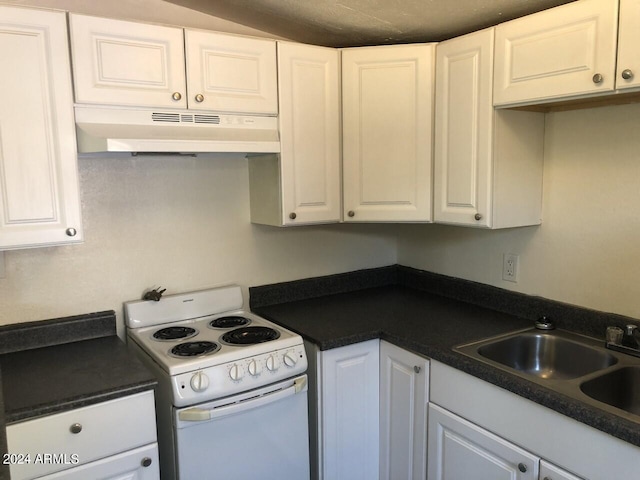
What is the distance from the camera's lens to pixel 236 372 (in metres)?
1.87

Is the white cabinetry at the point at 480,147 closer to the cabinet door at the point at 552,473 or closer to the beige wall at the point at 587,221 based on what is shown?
the beige wall at the point at 587,221

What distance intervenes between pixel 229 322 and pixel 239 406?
0.52 metres

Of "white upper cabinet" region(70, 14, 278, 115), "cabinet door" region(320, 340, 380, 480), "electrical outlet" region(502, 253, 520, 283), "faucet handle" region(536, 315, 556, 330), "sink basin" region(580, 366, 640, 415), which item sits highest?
"white upper cabinet" region(70, 14, 278, 115)

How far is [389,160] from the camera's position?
2.32 metres

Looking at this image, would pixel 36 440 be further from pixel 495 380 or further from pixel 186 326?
pixel 495 380

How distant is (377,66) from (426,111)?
0.30 metres

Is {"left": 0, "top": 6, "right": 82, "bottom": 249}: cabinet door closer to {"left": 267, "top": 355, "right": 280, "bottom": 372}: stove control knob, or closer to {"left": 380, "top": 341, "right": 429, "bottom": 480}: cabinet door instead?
{"left": 267, "top": 355, "right": 280, "bottom": 372}: stove control knob

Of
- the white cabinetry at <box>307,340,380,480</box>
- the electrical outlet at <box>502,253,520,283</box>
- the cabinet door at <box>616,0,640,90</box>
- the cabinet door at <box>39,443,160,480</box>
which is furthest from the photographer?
the electrical outlet at <box>502,253,520,283</box>

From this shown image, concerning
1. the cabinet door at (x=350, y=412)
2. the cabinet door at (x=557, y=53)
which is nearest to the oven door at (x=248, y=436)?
the cabinet door at (x=350, y=412)

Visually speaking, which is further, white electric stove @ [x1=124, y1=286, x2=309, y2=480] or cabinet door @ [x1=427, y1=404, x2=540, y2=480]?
white electric stove @ [x1=124, y1=286, x2=309, y2=480]

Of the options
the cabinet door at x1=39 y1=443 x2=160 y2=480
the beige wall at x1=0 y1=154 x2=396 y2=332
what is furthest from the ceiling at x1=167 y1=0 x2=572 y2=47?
the cabinet door at x1=39 y1=443 x2=160 y2=480

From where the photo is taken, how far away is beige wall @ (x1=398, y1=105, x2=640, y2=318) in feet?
6.22

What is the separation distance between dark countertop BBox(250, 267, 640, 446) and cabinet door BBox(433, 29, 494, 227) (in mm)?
460

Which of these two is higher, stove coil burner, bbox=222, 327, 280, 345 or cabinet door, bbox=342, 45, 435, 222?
cabinet door, bbox=342, 45, 435, 222
